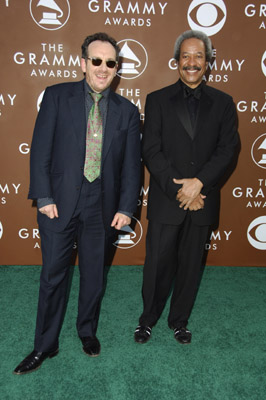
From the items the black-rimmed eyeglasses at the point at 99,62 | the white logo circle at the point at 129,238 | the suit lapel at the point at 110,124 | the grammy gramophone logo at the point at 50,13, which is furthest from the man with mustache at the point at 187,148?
the grammy gramophone logo at the point at 50,13

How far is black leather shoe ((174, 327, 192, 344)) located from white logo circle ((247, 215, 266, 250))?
1545mm

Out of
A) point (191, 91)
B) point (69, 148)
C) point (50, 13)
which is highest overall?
point (50, 13)

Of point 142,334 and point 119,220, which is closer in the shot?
point 119,220

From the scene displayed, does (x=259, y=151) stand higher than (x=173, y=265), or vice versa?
(x=259, y=151)

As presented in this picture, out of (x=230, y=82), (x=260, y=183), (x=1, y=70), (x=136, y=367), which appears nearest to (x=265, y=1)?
(x=230, y=82)

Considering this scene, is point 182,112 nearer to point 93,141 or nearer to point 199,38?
point 199,38

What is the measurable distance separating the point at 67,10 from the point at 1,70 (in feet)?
2.54

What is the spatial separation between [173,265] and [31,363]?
107 centimetres

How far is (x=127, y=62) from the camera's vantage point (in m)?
3.35

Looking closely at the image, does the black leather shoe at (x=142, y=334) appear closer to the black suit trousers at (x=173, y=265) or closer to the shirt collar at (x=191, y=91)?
the black suit trousers at (x=173, y=265)

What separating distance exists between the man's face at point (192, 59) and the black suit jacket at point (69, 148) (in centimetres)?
40

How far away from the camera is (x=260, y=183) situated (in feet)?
12.0

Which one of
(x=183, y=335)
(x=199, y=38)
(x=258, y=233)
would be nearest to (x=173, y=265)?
(x=183, y=335)

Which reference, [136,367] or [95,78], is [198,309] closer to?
[136,367]
